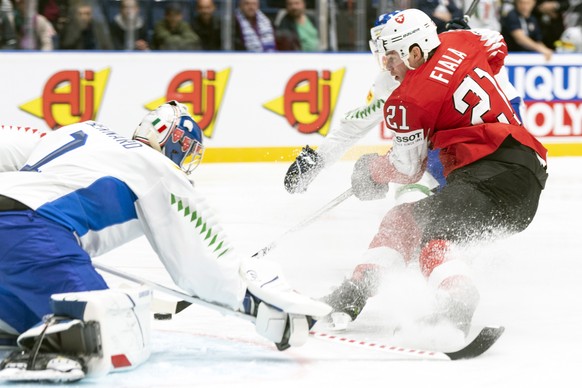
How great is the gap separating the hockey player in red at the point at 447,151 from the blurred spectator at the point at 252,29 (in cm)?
509

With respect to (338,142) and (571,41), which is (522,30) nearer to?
(571,41)

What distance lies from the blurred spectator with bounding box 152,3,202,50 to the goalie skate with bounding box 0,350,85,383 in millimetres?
6110

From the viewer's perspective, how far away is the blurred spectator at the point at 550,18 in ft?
33.7

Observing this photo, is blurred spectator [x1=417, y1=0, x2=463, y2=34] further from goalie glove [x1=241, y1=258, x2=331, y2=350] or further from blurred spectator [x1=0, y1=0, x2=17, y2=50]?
goalie glove [x1=241, y1=258, x2=331, y2=350]

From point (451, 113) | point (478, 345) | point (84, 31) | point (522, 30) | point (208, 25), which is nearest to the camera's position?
point (478, 345)

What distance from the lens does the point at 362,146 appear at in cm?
920

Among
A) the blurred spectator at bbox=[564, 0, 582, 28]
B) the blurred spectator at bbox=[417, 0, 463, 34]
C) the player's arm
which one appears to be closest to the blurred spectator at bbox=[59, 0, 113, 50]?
the blurred spectator at bbox=[417, 0, 463, 34]

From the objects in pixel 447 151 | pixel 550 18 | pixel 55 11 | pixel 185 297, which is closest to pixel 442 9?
pixel 550 18

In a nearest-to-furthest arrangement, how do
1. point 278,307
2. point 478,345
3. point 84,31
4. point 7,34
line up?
point 278,307 < point 478,345 < point 7,34 < point 84,31

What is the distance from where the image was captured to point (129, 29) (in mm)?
8836

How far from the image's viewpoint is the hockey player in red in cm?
382

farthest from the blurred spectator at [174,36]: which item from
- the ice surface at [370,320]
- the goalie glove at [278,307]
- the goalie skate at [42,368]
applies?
the goalie skate at [42,368]

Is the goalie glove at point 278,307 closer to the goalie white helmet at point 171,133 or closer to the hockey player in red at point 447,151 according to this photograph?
the goalie white helmet at point 171,133

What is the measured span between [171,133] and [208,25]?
5.75 meters
